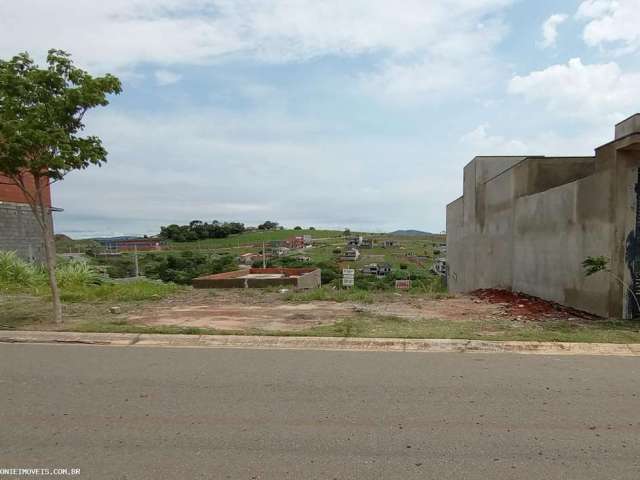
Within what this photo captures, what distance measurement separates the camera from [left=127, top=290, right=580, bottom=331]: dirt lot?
8984mm

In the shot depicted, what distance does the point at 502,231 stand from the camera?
15.1 meters

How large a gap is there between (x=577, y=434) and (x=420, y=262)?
65.5 meters

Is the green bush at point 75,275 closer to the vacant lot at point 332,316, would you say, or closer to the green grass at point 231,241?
the vacant lot at point 332,316

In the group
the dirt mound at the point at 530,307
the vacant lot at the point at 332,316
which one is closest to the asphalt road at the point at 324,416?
the vacant lot at the point at 332,316

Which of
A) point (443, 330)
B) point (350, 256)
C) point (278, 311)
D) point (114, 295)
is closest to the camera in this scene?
point (443, 330)

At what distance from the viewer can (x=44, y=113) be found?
27.3ft

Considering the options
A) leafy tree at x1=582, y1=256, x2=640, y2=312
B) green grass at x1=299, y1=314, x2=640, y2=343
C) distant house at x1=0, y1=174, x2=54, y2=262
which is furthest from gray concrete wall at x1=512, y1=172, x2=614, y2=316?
distant house at x1=0, y1=174, x2=54, y2=262

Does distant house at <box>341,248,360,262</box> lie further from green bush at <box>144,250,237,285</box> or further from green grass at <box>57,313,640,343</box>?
green grass at <box>57,313,640,343</box>

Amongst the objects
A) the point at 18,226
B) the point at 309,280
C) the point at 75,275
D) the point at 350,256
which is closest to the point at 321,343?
the point at 75,275

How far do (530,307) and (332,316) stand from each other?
461cm

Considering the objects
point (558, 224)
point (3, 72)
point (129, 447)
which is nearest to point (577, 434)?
point (129, 447)

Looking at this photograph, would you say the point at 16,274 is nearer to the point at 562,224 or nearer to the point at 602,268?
the point at 562,224

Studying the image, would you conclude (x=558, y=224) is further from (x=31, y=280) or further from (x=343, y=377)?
(x=31, y=280)

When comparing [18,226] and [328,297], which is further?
[18,226]
